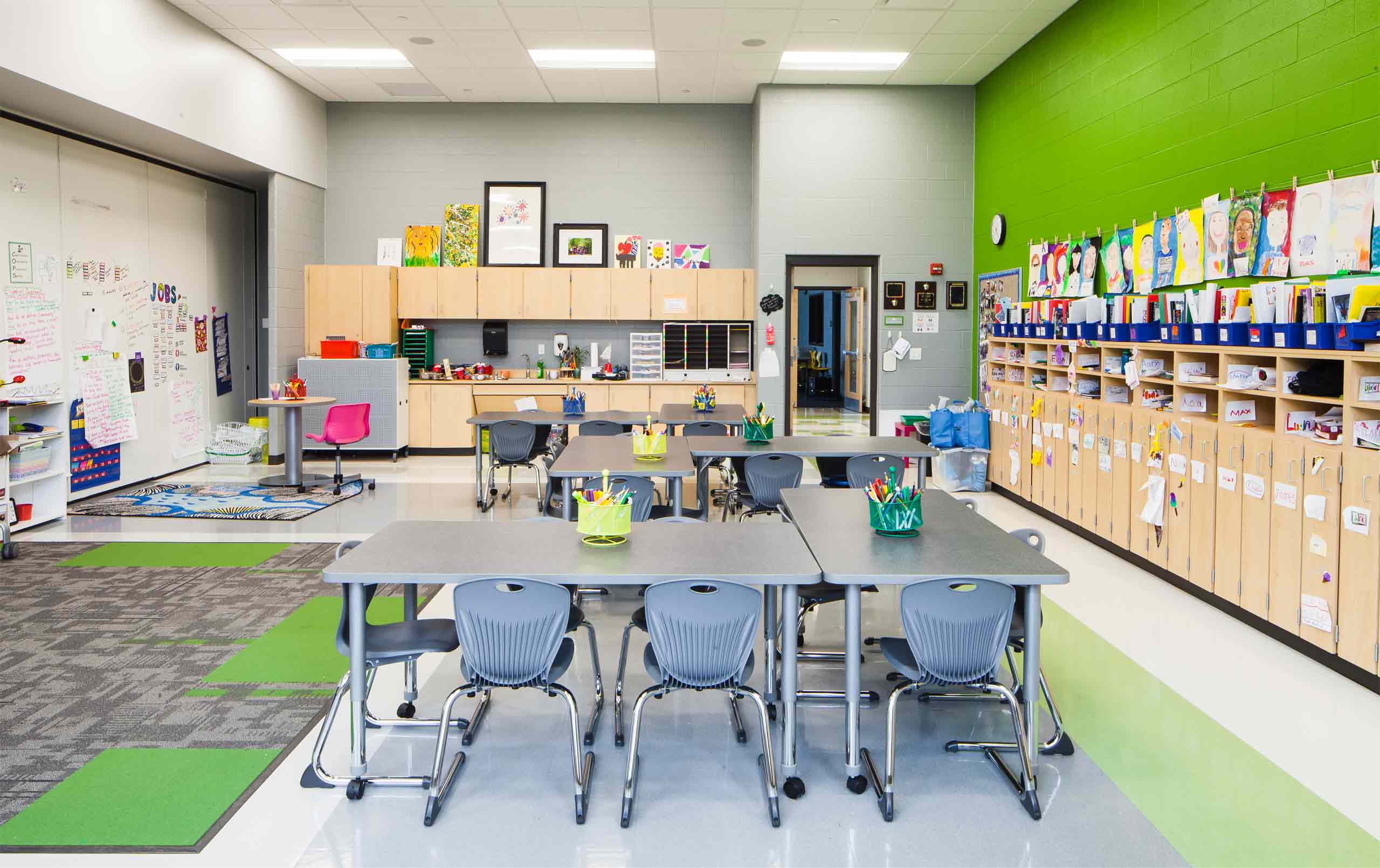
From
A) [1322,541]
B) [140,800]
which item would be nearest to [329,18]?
[140,800]

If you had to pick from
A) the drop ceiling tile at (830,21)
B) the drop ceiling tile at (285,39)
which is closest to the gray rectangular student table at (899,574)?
the drop ceiling tile at (830,21)

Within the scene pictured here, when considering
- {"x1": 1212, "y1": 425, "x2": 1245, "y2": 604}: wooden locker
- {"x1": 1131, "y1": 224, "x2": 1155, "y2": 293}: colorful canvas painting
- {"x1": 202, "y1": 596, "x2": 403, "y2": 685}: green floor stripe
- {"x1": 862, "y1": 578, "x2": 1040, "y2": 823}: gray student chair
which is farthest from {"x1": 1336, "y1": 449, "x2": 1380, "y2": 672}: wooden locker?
{"x1": 202, "y1": 596, "x2": 403, "y2": 685}: green floor stripe

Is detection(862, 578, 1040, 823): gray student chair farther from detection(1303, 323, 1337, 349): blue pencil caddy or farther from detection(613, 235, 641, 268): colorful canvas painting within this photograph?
detection(613, 235, 641, 268): colorful canvas painting

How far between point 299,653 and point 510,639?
1.92 meters

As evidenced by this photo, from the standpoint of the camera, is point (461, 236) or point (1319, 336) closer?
point (1319, 336)

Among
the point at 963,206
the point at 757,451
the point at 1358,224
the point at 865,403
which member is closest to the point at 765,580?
the point at 757,451

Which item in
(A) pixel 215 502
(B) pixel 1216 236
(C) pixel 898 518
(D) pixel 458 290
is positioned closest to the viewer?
(C) pixel 898 518

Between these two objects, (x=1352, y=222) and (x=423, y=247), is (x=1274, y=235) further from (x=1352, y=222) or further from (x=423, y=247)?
(x=423, y=247)

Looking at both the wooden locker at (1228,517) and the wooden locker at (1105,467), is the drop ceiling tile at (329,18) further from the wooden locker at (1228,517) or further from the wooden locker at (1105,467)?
the wooden locker at (1228,517)

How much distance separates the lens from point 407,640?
131 inches

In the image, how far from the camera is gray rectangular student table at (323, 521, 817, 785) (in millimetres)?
3031

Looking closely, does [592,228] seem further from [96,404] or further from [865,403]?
[865,403]

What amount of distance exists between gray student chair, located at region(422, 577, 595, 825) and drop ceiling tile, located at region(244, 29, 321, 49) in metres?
7.43

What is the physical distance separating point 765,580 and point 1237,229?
13.1ft
